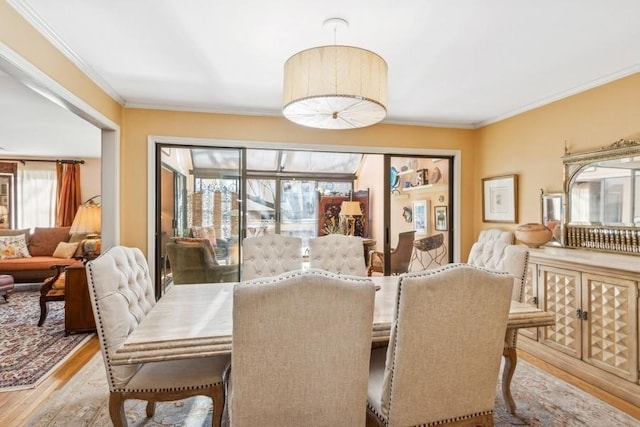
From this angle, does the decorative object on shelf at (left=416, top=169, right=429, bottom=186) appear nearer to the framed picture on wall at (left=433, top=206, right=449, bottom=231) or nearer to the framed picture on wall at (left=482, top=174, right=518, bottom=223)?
the framed picture on wall at (left=433, top=206, right=449, bottom=231)

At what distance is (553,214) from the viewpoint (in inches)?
131

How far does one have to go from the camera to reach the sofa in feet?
17.1

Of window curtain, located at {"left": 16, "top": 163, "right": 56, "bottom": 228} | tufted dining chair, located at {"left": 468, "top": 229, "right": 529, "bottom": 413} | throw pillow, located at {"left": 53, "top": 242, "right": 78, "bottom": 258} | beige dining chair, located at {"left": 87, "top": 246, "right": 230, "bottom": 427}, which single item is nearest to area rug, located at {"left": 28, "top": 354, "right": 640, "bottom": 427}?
tufted dining chair, located at {"left": 468, "top": 229, "right": 529, "bottom": 413}

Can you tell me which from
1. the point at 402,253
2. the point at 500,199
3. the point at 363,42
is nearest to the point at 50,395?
the point at 363,42

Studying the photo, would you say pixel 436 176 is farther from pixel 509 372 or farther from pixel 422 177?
pixel 509 372

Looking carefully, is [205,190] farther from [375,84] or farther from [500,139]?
[500,139]

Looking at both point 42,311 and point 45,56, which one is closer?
point 45,56

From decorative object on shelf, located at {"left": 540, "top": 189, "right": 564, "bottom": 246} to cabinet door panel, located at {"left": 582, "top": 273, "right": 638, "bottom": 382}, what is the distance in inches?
28.3

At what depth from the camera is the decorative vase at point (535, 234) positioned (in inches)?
125

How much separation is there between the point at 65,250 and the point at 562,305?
22.0 ft

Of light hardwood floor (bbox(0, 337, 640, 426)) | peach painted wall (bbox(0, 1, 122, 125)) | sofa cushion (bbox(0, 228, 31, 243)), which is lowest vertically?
light hardwood floor (bbox(0, 337, 640, 426))

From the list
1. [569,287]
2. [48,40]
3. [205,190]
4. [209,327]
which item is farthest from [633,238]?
[48,40]

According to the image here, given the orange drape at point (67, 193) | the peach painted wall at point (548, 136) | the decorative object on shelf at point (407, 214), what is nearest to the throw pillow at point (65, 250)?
the orange drape at point (67, 193)

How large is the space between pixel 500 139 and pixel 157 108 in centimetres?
385
